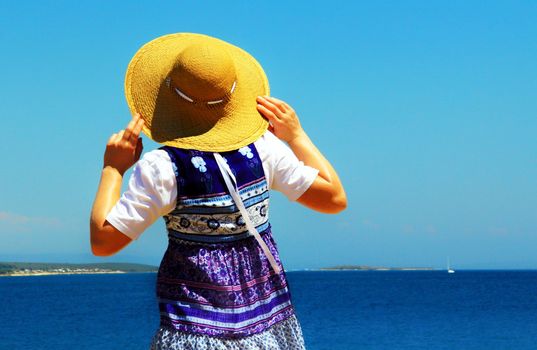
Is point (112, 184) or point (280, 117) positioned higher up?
point (280, 117)

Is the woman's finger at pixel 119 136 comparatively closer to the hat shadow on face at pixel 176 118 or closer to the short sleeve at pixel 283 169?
the hat shadow on face at pixel 176 118

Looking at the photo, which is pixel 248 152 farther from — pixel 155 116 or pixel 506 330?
pixel 506 330

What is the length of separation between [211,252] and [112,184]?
333mm

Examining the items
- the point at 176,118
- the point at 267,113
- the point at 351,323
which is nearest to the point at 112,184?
the point at 176,118

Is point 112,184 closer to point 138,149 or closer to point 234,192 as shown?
point 138,149

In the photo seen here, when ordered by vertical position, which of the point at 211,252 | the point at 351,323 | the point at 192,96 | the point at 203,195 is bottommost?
the point at 351,323

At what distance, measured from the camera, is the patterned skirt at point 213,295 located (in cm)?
267

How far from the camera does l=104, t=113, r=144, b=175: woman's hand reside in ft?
8.85

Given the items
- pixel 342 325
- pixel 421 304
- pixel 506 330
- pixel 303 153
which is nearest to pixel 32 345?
pixel 342 325

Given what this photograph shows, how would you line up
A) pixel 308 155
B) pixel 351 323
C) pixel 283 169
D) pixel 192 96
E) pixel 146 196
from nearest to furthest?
1. pixel 146 196
2. pixel 192 96
3. pixel 283 169
4. pixel 308 155
5. pixel 351 323

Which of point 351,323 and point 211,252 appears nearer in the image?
point 211,252

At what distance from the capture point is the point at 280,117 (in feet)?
9.50

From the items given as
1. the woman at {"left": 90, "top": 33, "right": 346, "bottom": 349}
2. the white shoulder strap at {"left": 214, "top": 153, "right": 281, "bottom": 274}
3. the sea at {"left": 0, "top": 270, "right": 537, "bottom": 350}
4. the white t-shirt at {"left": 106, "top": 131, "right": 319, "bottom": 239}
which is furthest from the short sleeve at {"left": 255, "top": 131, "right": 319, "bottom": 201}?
the sea at {"left": 0, "top": 270, "right": 537, "bottom": 350}

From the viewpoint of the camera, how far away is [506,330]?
41750 mm
